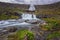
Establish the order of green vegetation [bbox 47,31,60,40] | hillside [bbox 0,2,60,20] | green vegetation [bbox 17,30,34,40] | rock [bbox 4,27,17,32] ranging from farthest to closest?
hillside [bbox 0,2,60,20] → rock [bbox 4,27,17,32] → green vegetation [bbox 47,31,60,40] → green vegetation [bbox 17,30,34,40]

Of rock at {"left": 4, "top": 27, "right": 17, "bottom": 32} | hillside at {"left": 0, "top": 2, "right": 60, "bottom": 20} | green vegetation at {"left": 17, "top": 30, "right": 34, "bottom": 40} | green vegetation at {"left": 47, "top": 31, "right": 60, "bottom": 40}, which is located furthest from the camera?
hillside at {"left": 0, "top": 2, "right": 60, "bottom": 20}

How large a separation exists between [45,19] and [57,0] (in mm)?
822

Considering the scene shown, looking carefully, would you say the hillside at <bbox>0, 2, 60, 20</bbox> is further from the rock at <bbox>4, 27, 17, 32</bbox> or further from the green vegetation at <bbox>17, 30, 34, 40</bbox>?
the green vegetation at <bbox>17, 30, 34, 40</bbox>

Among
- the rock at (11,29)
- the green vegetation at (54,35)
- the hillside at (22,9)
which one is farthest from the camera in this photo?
the hillside at (22,9)

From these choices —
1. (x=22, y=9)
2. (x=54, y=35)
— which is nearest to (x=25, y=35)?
(x=54, y=35)

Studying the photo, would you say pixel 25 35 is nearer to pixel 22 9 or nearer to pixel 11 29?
pixel 11 29

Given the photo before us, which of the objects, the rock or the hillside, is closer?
the rock

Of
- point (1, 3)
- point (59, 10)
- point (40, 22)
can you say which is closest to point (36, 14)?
point (40, 22)

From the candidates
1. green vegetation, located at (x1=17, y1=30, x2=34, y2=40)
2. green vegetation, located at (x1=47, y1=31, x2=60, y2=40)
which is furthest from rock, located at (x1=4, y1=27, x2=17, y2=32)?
green vegetation, located at (x1=47, y1=31, x2=60, y2=40)

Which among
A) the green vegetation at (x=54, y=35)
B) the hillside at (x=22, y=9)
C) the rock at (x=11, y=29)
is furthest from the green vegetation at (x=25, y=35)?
the hillside at (x=22, y=9)

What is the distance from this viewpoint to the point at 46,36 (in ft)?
16.4

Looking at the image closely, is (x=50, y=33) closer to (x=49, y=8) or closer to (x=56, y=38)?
(x=56, y=38)

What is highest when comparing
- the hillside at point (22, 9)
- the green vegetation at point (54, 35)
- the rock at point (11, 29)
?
the hillside at point (22, 9)

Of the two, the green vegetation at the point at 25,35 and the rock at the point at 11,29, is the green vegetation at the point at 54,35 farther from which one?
the rock at the point at 11,29
